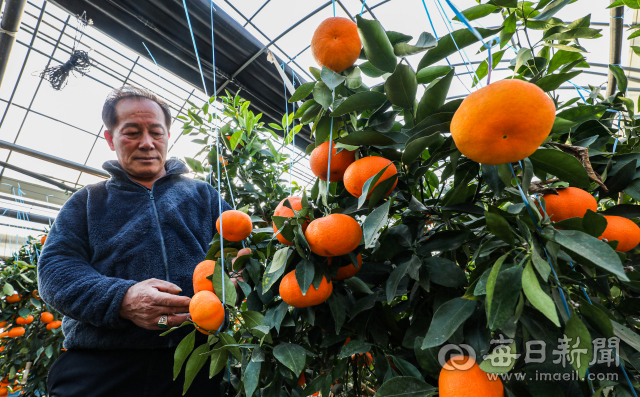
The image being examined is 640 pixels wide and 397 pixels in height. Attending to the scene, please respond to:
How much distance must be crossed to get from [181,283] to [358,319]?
648 mm

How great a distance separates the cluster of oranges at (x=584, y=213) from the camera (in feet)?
1.42

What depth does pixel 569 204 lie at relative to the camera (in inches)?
17.1

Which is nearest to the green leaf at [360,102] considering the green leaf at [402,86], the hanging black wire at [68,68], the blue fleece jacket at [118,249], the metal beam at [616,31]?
the green leaf at [402,86]

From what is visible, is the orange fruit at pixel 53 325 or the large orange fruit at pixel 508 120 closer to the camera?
the large orange fruit at pixel 508 120

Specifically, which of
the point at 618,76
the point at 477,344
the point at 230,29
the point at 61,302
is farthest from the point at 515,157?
the point at 230,29

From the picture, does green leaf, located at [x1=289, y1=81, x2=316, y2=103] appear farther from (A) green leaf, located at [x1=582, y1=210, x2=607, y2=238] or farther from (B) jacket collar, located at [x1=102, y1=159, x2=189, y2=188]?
(B) jacket collar, located at [x1=102, y1=159, x2=189, y2=188]

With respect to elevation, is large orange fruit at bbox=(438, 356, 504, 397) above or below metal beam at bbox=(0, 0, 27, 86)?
below

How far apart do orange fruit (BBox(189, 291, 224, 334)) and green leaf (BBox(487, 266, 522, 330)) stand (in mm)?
426

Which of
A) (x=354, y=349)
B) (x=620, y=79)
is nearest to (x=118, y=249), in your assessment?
(x=354, y=349)

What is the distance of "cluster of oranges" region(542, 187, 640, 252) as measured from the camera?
432 mm

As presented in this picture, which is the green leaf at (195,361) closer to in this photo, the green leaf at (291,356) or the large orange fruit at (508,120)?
the green leaf at (291,356)

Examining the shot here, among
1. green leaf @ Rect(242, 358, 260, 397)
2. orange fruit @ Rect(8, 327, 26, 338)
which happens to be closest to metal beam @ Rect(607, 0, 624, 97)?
green leaf @ Rect(242, 358, 260, 397)

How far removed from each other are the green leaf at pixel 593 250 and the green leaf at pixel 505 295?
6 centimetres

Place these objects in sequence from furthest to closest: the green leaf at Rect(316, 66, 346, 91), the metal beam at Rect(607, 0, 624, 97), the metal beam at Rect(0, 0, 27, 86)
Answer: the metal beam at Rect(0, 0, 27, 86) → the metal beam at Rect(607, 0, 624, 97) → the green leaf at Rect(316, 66, 346, 91)
